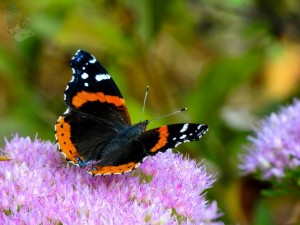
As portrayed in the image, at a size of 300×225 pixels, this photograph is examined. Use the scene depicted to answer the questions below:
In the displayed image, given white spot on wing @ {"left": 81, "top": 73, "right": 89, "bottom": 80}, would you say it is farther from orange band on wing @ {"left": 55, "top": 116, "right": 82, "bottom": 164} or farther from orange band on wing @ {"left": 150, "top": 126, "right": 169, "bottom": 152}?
orange band on wing @ {"left": 150, "top": 126, "right": 169, "bottom": 152}

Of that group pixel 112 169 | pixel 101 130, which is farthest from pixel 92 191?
pixel 101 130

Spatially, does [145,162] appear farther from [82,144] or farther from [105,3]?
[105,3]

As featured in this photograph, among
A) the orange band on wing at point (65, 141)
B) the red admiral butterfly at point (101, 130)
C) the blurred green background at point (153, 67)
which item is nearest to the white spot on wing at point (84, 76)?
the red admiral butterfly at point (101, 130)

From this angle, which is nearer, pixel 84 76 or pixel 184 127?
pixel 184 127

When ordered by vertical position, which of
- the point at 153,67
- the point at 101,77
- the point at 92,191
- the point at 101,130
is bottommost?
the point at 92,191

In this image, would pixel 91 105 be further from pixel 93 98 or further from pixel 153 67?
pixel 153 67

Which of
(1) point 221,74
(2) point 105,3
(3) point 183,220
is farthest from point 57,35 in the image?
(3) point 183,220
